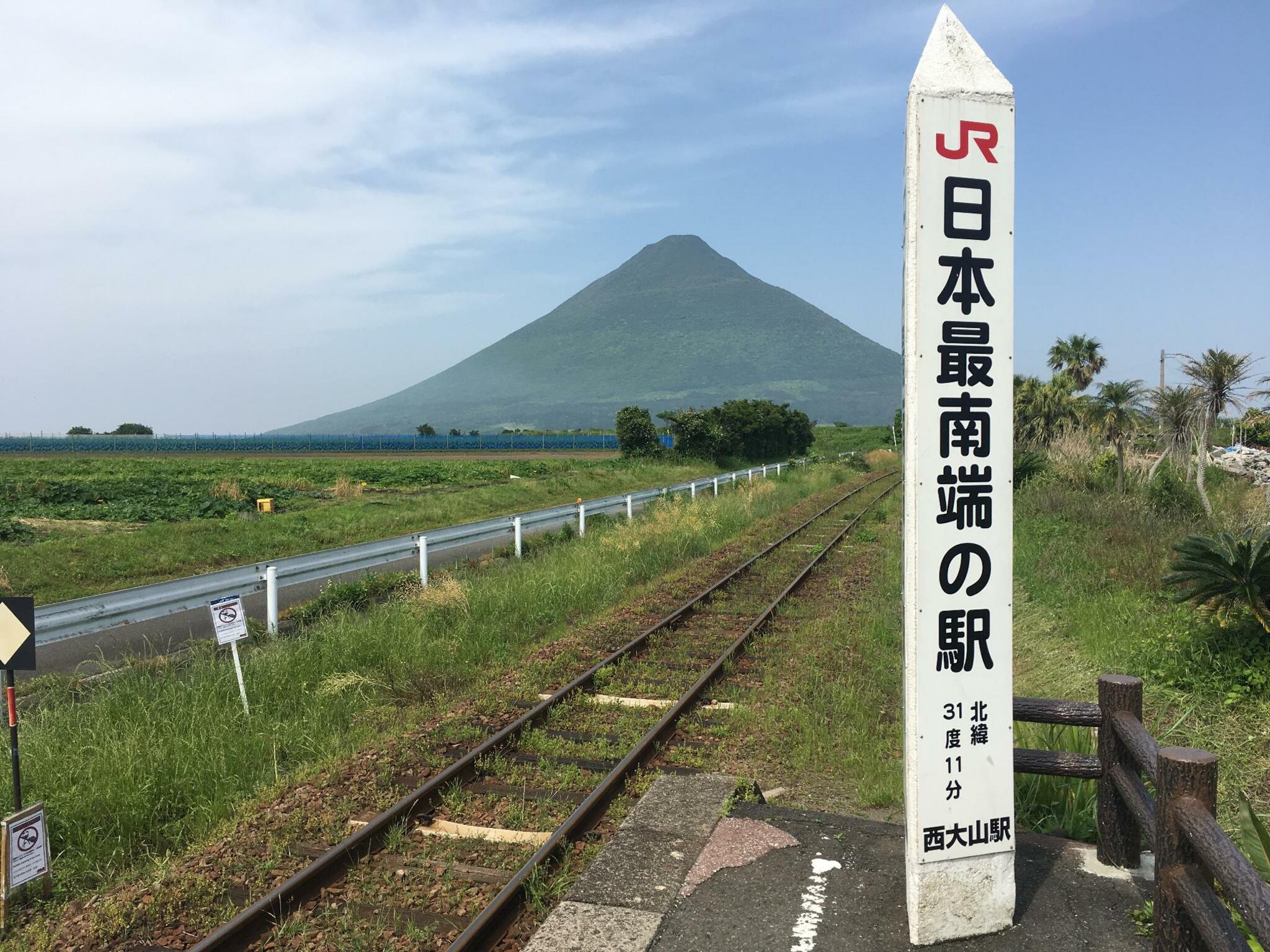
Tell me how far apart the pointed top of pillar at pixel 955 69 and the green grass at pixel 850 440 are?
189ft

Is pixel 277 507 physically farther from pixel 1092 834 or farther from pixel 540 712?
pixel 1092 834

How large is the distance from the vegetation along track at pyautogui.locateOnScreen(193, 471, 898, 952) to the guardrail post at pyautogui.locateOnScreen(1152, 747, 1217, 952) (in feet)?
9.01

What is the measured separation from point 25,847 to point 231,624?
289 cm

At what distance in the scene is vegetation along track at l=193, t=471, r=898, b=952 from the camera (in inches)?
167

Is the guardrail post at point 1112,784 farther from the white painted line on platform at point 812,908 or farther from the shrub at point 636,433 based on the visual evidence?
the shrub at point 636,433

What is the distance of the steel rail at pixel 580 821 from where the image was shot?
404cm

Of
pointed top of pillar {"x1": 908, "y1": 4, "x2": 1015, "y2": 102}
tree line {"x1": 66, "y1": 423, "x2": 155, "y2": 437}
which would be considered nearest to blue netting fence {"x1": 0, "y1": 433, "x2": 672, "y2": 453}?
tree line {"x1": 66, "y1": 423, "x2": 155, "y2": 437}

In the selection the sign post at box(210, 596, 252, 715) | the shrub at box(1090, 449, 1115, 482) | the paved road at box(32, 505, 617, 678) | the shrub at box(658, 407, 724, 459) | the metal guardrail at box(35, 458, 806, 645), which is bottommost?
the paved road at box(32, 505, 617, 678)

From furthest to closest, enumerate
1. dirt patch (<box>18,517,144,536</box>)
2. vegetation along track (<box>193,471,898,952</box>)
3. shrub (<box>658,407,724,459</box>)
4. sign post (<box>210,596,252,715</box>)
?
shrub (<box>658,407,724,459</box>), dirt patch (<box>18,517,144,536</box>), sign post (<box>210,596,252,715</box>), vegetation along track (<box>193,471,898,952</box>)

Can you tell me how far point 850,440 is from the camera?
8531 centimetres

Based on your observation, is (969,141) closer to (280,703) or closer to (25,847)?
(25,847)

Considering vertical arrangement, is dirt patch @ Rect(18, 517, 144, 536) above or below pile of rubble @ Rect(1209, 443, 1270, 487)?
below

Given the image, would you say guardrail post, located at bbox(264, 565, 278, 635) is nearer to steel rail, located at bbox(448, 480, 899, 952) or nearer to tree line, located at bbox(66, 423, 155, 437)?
steel rail, located at bbox(448, 480, 899, 952)

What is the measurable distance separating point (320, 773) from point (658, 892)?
2.99 m
